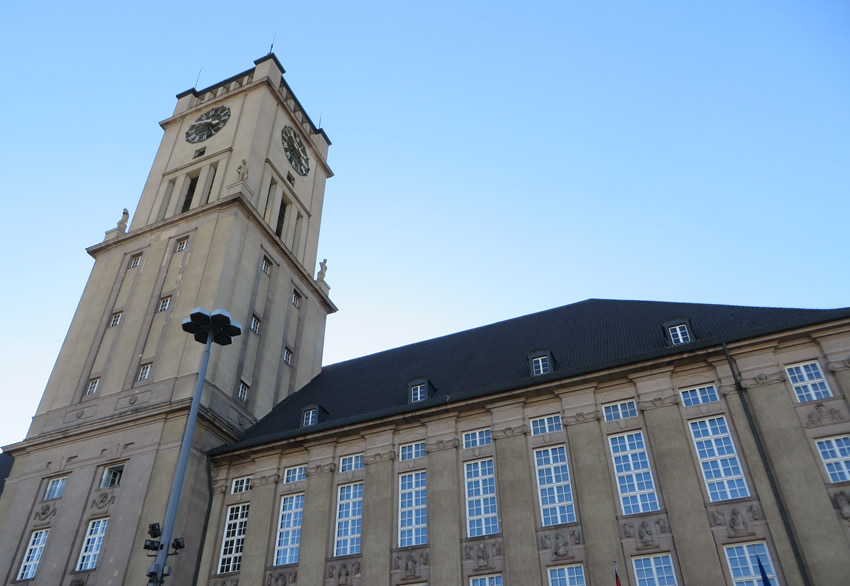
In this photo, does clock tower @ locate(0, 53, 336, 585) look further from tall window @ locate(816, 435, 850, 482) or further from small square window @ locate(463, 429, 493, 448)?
tall window @ locate(816, 435, 850, 482)

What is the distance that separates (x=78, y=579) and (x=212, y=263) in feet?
47.5

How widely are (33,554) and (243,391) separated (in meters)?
10.1

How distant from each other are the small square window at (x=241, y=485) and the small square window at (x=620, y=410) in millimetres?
14090

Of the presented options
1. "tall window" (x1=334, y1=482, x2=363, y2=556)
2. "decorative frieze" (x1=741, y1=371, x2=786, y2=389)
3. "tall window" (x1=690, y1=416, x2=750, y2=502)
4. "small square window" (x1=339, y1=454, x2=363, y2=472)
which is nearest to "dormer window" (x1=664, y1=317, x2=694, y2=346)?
"decorative frieze" (x1=741, y1=371, x2=786, y2=389)

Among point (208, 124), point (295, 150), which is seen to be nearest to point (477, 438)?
point (295, 150)

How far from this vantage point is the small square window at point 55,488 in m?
27.4

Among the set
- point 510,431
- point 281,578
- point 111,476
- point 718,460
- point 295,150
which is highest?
point 295,150

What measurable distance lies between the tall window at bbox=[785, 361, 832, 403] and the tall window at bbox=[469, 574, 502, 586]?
10399 millimetres

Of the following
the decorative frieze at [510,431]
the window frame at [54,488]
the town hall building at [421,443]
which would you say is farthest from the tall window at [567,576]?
the window frame at [54,488]

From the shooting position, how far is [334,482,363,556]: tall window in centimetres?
2297

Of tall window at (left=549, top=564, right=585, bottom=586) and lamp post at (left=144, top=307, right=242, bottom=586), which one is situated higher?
lamp post at (left=144, top=307, right=242, bottom=586)

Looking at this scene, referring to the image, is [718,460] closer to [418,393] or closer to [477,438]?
[477,438]

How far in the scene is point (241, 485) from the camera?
87.4 ft

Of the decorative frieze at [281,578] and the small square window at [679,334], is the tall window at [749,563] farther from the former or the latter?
the decorative frieze at [281,578]
